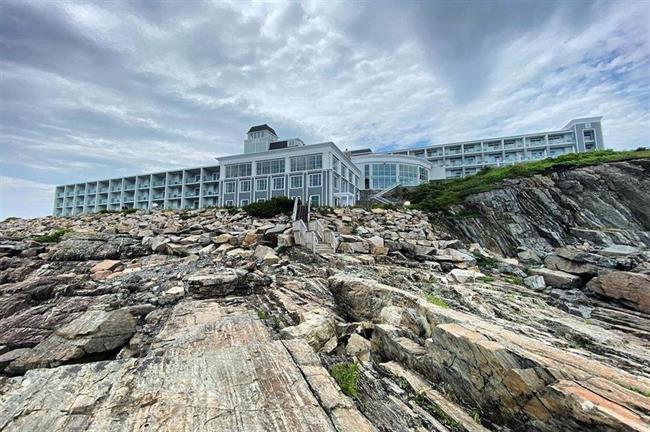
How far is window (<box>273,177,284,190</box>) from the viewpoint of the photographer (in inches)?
1451

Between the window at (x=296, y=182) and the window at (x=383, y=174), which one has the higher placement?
the window at (x=383, y=174)

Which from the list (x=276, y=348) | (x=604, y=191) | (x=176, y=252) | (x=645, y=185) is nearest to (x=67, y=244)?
(x=176, y=252)

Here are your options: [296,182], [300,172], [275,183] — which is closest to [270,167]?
[275,183]

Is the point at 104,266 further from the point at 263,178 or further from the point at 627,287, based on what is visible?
the point at 263,178

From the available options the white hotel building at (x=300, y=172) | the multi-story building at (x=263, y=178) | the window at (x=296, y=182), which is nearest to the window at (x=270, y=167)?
the multi-story building at (x=263, y=178)

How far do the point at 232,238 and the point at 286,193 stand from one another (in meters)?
21.7

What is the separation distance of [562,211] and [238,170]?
125 ft

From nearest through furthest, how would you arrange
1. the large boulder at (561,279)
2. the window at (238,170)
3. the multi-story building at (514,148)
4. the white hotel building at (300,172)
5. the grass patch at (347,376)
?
the grass patch at (347,376) → the large boulder at (561,279) → the white hotel building at (300,172) → the window at (238,170) → the multi-story building at (514,148)

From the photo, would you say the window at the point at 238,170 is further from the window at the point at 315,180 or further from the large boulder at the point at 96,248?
the large boulder at the point at 96,248

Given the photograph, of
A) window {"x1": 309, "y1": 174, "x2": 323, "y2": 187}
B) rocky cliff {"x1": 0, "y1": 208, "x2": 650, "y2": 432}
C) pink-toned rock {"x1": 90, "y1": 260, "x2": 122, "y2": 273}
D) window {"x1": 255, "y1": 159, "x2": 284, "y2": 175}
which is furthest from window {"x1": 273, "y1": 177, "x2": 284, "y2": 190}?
pink-toned rock {"x1": 90, "y1": 260, "x2": 122, "y2": 273}

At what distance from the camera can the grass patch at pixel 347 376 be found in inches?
148

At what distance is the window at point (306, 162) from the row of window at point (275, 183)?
113 cm

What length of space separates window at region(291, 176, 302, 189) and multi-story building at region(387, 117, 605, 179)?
31.1 meters

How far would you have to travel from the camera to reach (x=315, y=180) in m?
34.7
